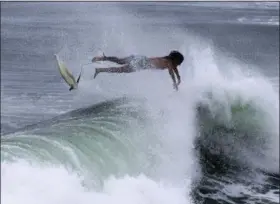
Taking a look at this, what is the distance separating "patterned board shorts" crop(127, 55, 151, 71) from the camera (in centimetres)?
1727

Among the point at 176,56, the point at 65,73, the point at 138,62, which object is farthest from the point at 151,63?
the point at 65,73

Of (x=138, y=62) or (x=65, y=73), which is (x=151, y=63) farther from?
(x=65, y=73)

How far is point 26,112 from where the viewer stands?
76.7 feet

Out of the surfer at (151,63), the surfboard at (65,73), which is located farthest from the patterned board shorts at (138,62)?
the surfboard at (65,73)

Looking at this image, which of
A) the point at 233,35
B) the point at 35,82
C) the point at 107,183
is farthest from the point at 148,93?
the point at 233,35

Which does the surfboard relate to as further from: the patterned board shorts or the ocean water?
the patterned board shorts

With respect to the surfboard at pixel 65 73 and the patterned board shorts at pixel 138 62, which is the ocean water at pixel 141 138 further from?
the patterned board shorts at pixel 138 62

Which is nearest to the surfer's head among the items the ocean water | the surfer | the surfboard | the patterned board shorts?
the surfer

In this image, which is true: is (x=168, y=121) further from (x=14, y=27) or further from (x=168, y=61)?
(x=14, y=27)

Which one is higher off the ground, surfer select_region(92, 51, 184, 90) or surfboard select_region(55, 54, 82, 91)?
surfer select_region(92, 51, 184, 90)

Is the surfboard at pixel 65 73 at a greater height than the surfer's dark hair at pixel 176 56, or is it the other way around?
the surfer's dark hair at pixel 176 56

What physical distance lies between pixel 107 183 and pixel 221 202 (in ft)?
15.2

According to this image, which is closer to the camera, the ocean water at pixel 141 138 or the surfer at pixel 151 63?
the ocean water at pixel 141 138

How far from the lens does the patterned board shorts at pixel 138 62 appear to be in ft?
56.6
